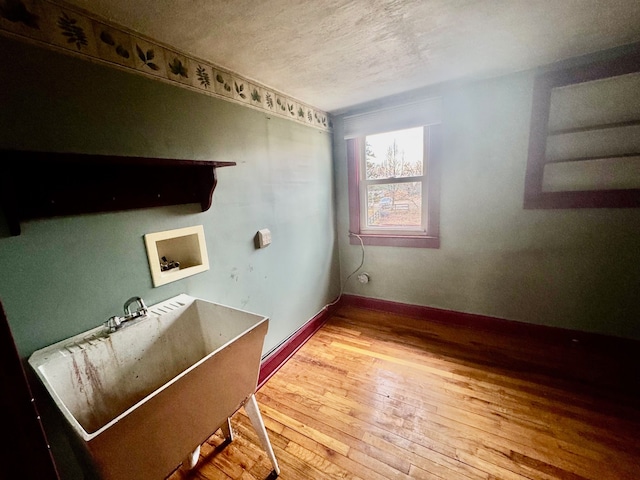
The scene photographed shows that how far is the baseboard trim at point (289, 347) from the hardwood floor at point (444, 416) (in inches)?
2.1

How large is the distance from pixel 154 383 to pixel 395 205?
2.21 meters

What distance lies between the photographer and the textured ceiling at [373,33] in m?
1.00

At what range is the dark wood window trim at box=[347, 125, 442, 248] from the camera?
2123 millimetres

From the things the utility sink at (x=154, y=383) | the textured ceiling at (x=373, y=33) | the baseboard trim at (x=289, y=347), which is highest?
the textured ceiling at (x=373, y=33)

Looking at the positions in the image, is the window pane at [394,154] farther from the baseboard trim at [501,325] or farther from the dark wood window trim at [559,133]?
the baseboard trim at [501,325]

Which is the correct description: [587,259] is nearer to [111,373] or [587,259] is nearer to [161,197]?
[161,197]

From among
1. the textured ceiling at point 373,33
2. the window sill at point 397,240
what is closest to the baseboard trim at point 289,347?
the window sill at point 397,240

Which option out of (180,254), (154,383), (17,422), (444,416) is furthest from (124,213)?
(444,416)

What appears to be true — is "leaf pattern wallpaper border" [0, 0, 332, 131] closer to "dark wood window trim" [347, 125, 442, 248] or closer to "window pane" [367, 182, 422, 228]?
"dark wood window trim" [347, 125, 442, 248]

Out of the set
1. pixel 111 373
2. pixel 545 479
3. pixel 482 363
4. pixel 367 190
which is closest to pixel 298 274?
pixel 367 190

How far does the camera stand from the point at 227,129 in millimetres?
1487

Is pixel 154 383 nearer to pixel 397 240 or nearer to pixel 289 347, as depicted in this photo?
pixel 289 347

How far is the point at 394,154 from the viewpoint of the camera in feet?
7.73

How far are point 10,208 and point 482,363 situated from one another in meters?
2.53
